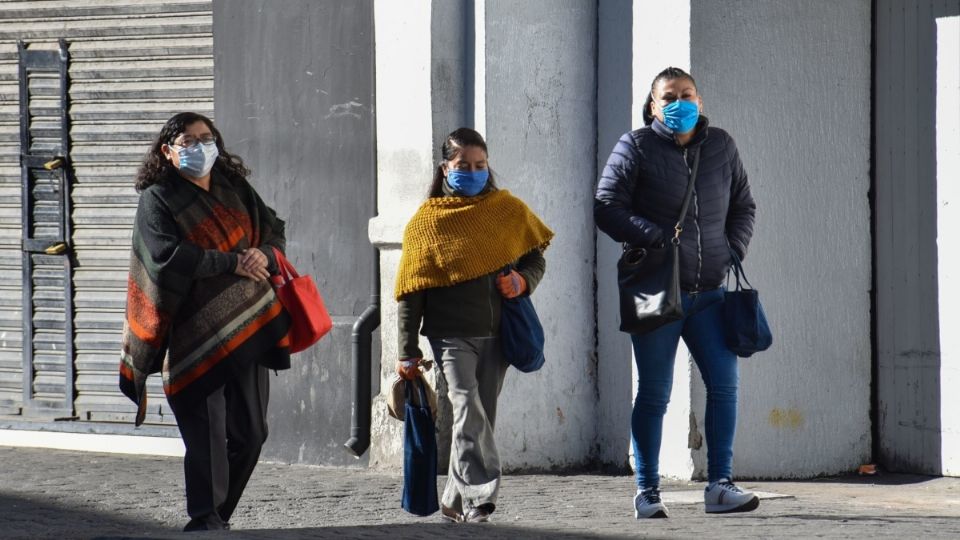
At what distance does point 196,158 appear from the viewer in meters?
6.43

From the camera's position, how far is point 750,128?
26.8 feet

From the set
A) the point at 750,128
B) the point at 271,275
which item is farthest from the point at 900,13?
the point at 271,275

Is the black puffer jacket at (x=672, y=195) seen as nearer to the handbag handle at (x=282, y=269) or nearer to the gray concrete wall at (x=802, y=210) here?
the handbag handle at (x=282, y=269)

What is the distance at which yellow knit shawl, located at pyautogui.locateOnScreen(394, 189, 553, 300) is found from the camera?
21.6 feet

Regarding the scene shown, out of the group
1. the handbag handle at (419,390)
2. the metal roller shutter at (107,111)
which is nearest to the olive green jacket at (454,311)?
the handbag handle at (419,390)

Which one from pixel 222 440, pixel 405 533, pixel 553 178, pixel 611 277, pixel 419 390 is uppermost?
pixel 553 178

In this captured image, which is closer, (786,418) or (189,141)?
(189,141)

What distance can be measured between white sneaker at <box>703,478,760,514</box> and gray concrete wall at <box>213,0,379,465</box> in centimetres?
273

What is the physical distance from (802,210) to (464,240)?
2346 millimetres

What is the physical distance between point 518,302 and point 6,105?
4.61 metres

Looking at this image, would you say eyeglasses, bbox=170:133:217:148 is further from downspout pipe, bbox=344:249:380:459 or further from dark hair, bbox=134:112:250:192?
downspout pipe, bbox=344:249:380:459

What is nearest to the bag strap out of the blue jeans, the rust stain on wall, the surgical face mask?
the blue jeans

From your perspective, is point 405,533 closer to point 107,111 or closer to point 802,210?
point 802,210

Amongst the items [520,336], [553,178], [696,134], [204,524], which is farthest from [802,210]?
[204,524]
